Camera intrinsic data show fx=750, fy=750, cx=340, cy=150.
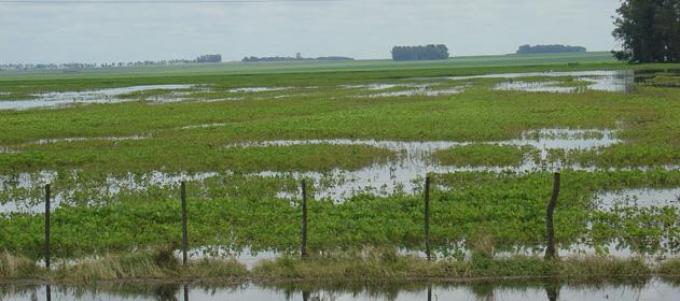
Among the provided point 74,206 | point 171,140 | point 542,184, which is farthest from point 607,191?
point 171,140

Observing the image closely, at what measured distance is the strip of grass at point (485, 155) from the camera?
1016 inches

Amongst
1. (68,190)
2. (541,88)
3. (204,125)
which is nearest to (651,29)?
(541,88)

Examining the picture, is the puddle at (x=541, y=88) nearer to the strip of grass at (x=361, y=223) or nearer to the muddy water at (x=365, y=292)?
the strip of grass at (x=361, y=223)

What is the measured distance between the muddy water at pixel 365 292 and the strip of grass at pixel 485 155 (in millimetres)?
12567

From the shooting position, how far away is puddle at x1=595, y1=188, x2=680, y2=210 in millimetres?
18703

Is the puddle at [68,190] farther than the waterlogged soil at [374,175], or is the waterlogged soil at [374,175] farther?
the waterlogged soil at [374,175]

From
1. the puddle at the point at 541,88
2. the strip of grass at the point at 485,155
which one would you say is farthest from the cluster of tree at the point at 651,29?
the strip of grass at the point at 485,155

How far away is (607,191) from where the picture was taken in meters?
20.4

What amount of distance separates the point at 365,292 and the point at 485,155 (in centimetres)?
1436

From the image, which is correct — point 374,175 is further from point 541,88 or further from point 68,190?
point 541,88

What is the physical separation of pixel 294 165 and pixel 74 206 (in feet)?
27.9

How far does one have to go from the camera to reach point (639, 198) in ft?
64.0

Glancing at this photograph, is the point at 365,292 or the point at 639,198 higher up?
the point at 639,198

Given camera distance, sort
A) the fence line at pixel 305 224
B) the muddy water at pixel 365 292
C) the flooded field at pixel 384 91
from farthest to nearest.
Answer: the flooded field at pixel 384 91 < the fence line at pixel 305 224 < the muddy water at pixel 365 292
